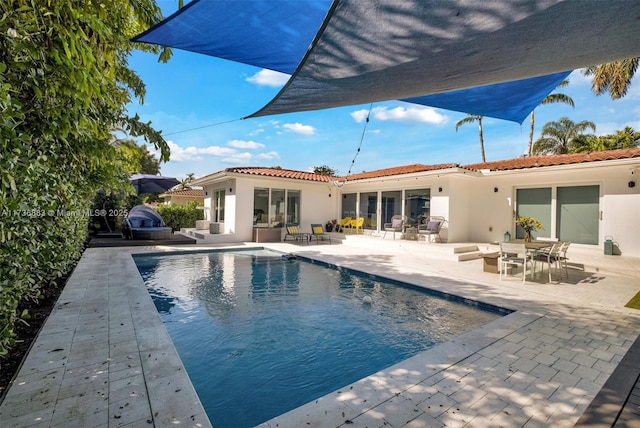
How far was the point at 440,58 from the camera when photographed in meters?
3.09

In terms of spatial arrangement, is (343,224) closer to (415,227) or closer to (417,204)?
(415,227)

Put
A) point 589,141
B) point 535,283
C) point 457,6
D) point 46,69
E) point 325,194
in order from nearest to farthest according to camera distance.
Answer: point 46,69
point 457,6
point 535,283
point 325,194
point 589,141

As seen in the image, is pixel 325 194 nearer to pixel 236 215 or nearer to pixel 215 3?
pixel 236 215

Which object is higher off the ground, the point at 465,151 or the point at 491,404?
the point at 465,151

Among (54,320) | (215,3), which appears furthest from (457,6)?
(54,320)

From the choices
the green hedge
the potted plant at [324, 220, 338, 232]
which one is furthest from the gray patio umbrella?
the potted plant at [324, 220, 338, 232]

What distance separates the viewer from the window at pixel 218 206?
18.1 m

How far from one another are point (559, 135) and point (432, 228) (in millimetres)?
24993

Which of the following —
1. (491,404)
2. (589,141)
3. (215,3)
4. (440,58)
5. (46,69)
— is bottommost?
(491,404)

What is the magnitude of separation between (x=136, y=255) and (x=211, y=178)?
6.95 metres

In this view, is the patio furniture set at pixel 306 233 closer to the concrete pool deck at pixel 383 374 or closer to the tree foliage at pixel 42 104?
the concrete pool deck at pixel 383 374

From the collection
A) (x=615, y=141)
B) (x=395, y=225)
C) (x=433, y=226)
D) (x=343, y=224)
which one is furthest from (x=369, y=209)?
(x=615, y=141)

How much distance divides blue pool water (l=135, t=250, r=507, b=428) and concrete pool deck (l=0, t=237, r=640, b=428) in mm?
507

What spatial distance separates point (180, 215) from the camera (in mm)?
20812
